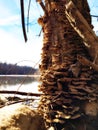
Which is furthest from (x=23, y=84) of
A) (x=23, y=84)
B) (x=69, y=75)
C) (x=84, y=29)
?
(x=84, y=29)

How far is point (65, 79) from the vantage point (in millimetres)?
3277

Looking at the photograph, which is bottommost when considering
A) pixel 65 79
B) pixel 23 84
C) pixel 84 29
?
pixel 23 84

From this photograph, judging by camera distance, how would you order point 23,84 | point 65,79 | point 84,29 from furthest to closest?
point 23,84, point 65,79, point 84,29

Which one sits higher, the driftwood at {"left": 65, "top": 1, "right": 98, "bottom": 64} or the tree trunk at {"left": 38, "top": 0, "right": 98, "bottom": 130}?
the driftwood at {"left": 65, "top": 1, "right": 98, "bottom": 64}

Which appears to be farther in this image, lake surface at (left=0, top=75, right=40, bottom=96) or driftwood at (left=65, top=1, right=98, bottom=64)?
lake surface at (left=0, top=75, right=40, bottom=96)

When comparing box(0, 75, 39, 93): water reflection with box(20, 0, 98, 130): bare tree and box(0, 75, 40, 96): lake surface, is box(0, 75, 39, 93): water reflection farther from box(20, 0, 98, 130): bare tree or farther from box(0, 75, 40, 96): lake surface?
box(20, 0, 98, 130): bare tree

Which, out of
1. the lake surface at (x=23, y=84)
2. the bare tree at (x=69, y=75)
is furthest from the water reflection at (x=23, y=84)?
the bare tree at (x=69, y=75)

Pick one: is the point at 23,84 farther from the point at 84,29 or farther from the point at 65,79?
the point at 84,29

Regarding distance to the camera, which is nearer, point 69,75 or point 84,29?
point 84,29

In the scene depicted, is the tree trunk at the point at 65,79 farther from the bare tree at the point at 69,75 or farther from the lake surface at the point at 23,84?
the lake surface at the point at 23,84

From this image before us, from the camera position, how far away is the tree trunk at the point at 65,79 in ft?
10.6

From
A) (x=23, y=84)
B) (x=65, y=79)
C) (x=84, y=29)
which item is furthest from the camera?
(x=23, y=84)

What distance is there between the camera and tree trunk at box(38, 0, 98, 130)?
3.22m

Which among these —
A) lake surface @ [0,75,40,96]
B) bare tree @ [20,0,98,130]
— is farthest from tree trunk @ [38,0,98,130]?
lake surface @ [0,75,40,96]
